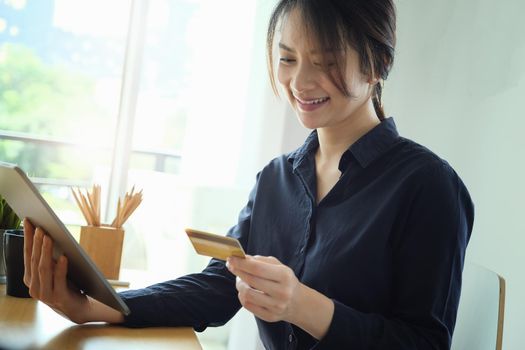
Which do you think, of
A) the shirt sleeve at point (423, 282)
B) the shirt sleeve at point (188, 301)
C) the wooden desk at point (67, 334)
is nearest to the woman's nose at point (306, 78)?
the shirt sleeve at point (423, 282)

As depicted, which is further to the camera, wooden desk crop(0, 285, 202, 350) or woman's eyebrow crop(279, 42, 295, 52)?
woman's eyebrow crop(279, 42, 295, 52)

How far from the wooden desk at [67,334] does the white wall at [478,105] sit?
1030 mm

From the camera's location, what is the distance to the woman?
975 mm

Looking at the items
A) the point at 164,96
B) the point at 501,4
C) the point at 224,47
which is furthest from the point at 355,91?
the point at 164,96

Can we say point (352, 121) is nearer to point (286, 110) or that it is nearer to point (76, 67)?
point (286, 110)

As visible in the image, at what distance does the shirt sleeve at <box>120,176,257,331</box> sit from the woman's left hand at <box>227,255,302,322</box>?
0.24 m

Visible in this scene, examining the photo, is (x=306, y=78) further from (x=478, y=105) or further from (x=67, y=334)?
(x=478, y=105)

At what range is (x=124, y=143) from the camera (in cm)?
256

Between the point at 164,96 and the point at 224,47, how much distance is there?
432 millimetres

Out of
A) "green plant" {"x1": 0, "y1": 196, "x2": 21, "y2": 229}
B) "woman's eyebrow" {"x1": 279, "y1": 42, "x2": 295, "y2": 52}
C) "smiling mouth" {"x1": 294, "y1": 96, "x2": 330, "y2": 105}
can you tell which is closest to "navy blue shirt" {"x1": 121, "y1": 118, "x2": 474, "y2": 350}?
"smiling mouth" {"x1": 294, "y1": 96, "x2": 330, "y2": 105}

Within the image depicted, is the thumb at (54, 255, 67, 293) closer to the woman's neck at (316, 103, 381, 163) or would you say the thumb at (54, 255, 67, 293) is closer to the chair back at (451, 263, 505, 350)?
the woman's neck at (316, 103, 381, 163)

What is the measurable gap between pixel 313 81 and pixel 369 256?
0.34m

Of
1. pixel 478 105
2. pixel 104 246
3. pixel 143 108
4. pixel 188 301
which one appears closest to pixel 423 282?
pixel 188 301

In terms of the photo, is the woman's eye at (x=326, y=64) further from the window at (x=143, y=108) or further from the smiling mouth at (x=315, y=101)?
the window at (x=143, y=108)
